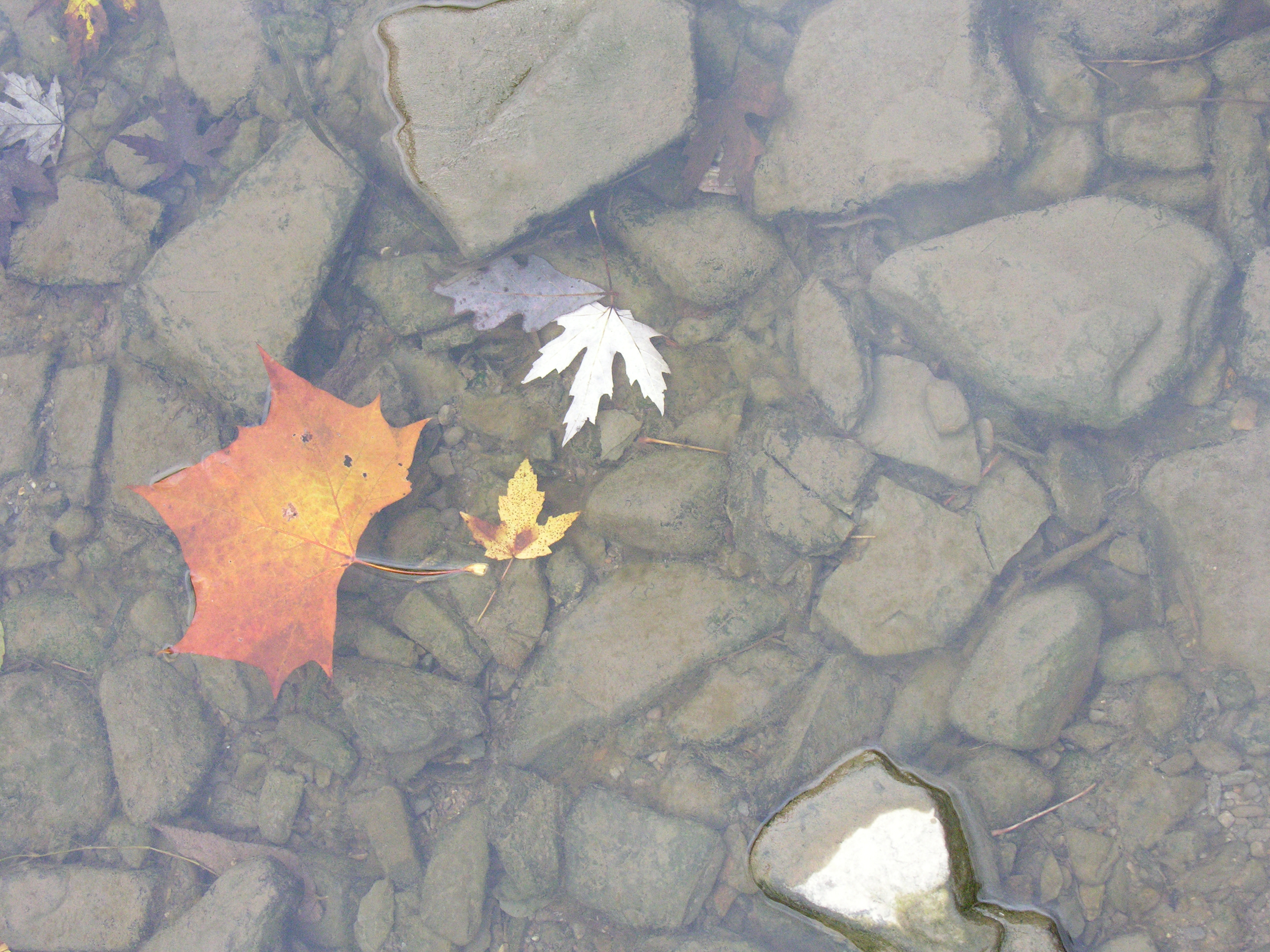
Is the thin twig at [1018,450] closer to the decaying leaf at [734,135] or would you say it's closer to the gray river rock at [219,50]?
the decaying leaf at [734,135]

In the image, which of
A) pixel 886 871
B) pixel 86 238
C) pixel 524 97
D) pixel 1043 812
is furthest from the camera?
pixel 86 238

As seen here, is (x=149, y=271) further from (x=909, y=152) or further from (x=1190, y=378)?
(x=1190, y=378)

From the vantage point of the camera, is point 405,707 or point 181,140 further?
point 181,140

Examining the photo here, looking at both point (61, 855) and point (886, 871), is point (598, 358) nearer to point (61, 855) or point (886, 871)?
point (886, 871)

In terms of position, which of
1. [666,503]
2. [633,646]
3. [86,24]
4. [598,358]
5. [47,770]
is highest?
[86,24]

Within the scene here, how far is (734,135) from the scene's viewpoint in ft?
10.8

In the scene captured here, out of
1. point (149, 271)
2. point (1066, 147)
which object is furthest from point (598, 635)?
point (1066, 147)

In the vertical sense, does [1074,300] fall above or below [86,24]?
below

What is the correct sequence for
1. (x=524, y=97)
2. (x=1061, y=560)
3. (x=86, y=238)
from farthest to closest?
(x=86, y=238) → (x=1061, y=560) → (x=524, y=97)

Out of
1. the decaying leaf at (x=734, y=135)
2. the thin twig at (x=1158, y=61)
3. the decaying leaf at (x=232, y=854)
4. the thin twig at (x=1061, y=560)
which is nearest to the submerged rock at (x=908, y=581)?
the thin twig at (x=1061, y=560)

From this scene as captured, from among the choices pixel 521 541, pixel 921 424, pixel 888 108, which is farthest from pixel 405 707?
pixel 888 108

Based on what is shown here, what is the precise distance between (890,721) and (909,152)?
249 cm

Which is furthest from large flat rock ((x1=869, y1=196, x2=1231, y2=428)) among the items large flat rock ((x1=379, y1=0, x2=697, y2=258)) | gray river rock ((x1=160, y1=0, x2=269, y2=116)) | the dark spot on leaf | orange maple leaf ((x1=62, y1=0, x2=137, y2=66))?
orange maple leaf ((x1=62, y1=0, x2=137, y2=66))

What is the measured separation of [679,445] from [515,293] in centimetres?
101
